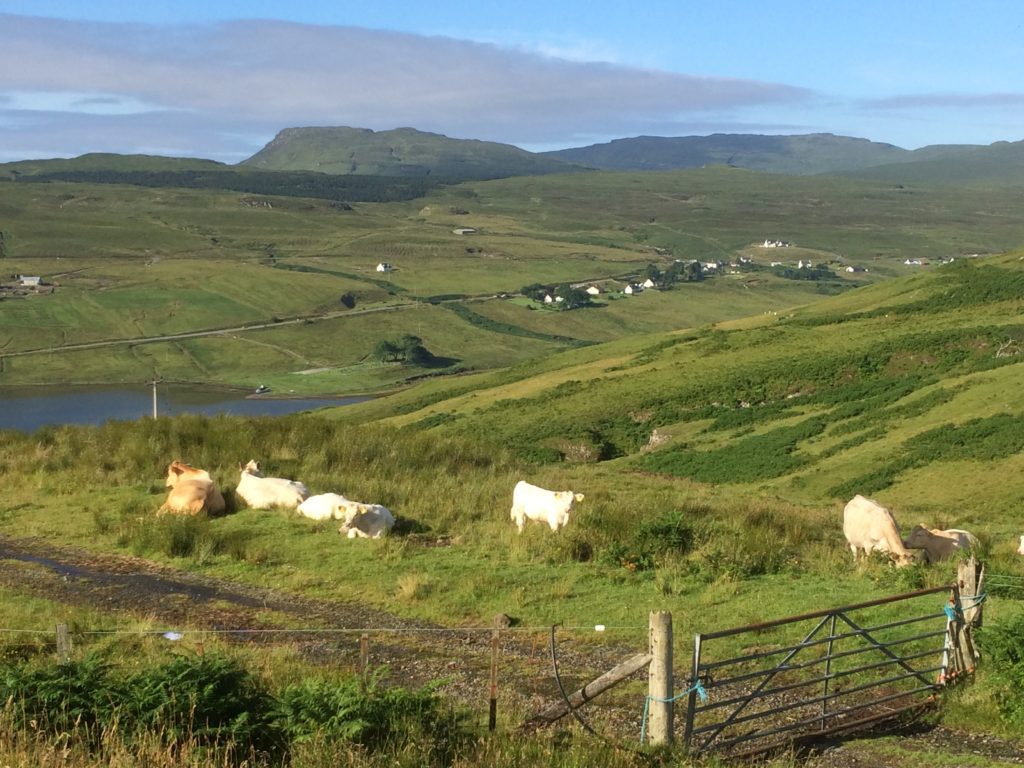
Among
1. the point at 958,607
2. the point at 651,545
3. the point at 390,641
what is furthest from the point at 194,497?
the point at 958,607

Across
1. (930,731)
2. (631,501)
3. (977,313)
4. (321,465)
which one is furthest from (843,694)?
(977,313)

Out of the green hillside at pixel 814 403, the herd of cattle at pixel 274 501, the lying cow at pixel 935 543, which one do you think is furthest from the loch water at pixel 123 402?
the lying cow at pixel 935 543

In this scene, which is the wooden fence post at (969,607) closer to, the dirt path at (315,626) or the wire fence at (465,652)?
the wire fence at (465,652)

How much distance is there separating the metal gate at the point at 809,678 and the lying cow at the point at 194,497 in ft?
31.8

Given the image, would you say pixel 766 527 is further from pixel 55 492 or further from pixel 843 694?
pixel 55 492

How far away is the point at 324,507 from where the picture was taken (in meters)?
18.2

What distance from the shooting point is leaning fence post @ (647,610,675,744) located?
8727 millimetres

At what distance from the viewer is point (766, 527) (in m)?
18.1

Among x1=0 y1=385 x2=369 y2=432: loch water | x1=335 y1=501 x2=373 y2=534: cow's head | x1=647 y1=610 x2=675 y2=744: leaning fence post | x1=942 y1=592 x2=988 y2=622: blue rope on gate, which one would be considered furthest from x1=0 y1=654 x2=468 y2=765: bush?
x1=0 y1=385 x2=369 y2=432: loch water

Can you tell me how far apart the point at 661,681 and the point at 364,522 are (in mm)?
9022

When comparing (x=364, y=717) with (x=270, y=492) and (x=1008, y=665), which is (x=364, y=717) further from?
(x=270, y=492)

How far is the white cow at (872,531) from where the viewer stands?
642 inches

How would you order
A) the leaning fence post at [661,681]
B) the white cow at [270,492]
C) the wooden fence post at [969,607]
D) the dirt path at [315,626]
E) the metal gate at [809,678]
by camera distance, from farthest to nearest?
the white cow at [270,492]
the wooden fence post at [969,607]
the dirt path at [315,626]
the metal gate at [809,678]
the leaning fence post at [661,681]

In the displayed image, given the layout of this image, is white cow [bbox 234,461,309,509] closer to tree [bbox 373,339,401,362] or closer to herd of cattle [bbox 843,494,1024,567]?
herd of cattle [bbox 843,494,1024,567]
